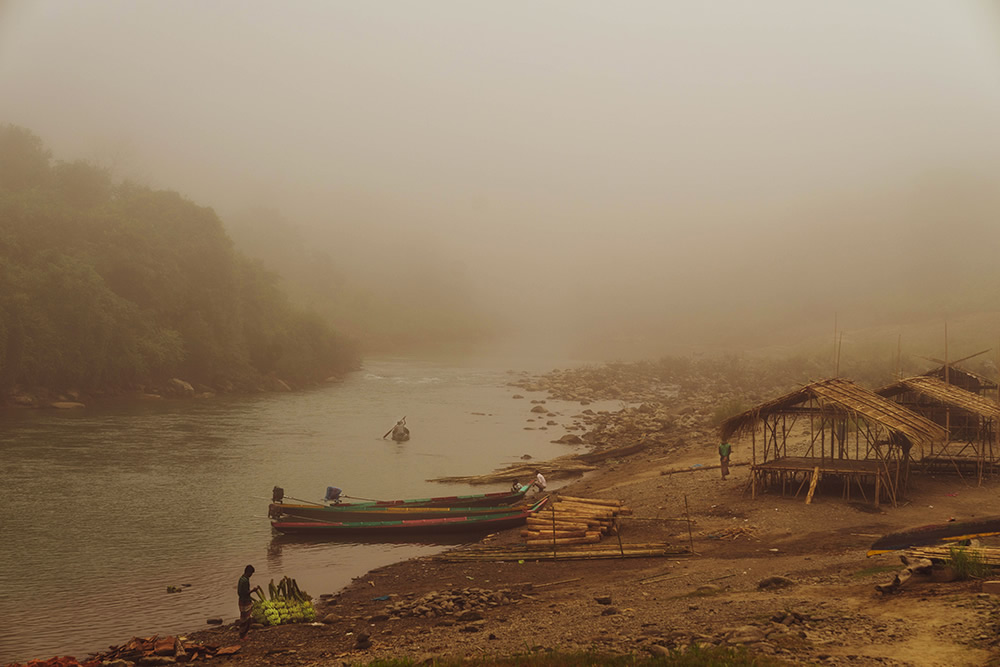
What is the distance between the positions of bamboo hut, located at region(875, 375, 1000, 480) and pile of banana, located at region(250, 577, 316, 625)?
19.9 meters

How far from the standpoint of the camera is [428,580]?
1931 centimetres

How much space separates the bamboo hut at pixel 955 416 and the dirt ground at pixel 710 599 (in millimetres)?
865

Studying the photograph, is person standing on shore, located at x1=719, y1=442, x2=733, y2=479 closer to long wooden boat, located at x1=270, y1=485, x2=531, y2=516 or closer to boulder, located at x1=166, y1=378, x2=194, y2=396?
long wooden boat, located at x1=270, y1=485, x2=531, y2=516

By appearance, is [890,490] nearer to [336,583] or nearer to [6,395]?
[336,583]

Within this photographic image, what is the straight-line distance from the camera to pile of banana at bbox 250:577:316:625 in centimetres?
1638

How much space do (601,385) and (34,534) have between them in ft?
197

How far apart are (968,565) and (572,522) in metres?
11.2

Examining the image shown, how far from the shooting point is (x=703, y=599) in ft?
47.5

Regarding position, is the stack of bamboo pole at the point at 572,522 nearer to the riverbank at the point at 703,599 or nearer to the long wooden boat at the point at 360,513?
the riverbank at the point at 703,599

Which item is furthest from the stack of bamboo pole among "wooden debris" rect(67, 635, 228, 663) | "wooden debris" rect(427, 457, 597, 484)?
"wooden debris" rect(67, 635, 228, 663)

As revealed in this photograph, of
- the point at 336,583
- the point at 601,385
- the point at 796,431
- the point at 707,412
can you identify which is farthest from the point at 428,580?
the point at 601,385

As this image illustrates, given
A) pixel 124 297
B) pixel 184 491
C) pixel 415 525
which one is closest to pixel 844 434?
pixel 415 525

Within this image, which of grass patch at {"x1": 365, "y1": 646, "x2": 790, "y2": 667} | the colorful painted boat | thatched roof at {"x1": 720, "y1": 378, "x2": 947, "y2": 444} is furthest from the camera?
the colorful painted boat

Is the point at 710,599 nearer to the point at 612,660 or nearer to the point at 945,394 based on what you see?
the point at 612,660
